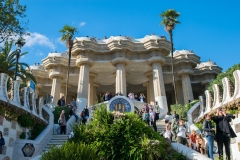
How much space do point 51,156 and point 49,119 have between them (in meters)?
9.88

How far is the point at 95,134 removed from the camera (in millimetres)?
8711

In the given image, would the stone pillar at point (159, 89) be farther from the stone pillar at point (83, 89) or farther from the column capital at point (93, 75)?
the column capital at point (93, 75)

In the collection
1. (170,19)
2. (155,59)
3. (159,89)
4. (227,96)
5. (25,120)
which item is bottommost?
(25,120)

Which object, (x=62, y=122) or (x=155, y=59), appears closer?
(x=62, y=122)

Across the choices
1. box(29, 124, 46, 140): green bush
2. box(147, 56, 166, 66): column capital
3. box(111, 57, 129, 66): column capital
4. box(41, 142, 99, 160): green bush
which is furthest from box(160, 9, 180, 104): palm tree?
box(41, 142, 99, 160): green bush

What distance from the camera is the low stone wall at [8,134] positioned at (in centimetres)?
1093

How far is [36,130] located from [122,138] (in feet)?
24.1

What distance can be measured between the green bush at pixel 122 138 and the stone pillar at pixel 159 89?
62.6ft

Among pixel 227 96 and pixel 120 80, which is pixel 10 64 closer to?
pixel 120 80

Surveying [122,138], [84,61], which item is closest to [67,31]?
[84,61]

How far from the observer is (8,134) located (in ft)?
37.3

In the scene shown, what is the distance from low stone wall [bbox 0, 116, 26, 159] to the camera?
35.9 feet

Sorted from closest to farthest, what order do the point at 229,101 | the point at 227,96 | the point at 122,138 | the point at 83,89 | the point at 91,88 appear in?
the point at 122,138, the point at 229,101, the point at 227,96, the point at 83,89, the point at 91,88

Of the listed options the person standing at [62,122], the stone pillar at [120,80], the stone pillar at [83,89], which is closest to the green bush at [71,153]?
the person standing at [62,122]
